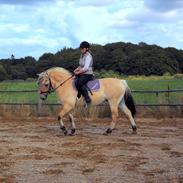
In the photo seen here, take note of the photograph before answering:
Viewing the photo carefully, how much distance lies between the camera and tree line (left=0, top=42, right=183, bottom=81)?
143ft

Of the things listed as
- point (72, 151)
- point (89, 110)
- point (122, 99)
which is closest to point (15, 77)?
point (89, 110)

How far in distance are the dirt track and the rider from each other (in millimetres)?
1179

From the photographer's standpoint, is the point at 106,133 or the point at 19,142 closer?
the point at 19,142

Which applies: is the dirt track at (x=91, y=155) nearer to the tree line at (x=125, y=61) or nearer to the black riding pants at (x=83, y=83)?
the black riding pants at (x=83, y=83)

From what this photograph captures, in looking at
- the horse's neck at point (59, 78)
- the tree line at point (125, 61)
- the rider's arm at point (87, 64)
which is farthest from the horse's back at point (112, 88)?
the tree line at point (125, 61)

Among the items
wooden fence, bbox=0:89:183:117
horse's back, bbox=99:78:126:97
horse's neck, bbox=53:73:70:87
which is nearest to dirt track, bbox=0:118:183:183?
horse's back, bbox=99:78:126:97

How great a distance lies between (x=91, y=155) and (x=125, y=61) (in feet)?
120

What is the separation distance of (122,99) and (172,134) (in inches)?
66.7

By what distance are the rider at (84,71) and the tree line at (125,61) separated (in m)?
26.3

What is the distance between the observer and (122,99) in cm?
1275

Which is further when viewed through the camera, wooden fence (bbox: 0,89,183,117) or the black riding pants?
wooden fence (bbox: 0,89,183,117)

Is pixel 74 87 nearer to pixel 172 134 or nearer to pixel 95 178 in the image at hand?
pixel 172 134

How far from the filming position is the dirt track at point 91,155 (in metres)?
6.94

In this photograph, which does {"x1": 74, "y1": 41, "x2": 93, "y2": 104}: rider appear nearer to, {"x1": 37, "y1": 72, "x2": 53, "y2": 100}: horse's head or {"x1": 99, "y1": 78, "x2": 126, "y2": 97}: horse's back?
{"x1": 99, "y1": 78, "x2": 126, "y2": 97}: horse's back
